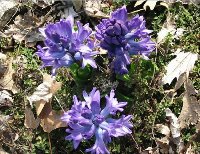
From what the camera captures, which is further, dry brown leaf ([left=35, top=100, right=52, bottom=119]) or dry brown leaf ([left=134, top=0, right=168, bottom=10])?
dry brown leaf ([left=134, top=0, right=168, bottom=10])

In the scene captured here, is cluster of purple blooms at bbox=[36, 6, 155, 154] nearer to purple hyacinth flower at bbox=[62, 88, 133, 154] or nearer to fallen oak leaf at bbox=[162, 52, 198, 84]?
purple hyacinth flower at bbox=[62, 88, 133, 154]

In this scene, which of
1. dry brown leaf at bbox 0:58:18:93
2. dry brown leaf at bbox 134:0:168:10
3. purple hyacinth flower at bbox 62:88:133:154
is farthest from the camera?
dry brown leaf at bbox 134:0:168:10

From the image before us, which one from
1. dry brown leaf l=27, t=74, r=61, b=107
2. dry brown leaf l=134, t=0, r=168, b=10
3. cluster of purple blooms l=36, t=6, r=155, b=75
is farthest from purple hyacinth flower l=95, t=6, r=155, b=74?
dry brown leaf l=134, t=0, r=168, b=10

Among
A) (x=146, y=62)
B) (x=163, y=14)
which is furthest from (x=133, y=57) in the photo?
(x=163, y=14)

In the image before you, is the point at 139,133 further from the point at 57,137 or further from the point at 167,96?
the point at 57,137

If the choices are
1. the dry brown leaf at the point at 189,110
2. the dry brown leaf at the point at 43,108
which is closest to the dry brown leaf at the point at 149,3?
the dry brown leaf at the point at 189,110

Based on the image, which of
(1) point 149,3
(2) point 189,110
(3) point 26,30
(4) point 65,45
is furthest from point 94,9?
(2) point 189,110
